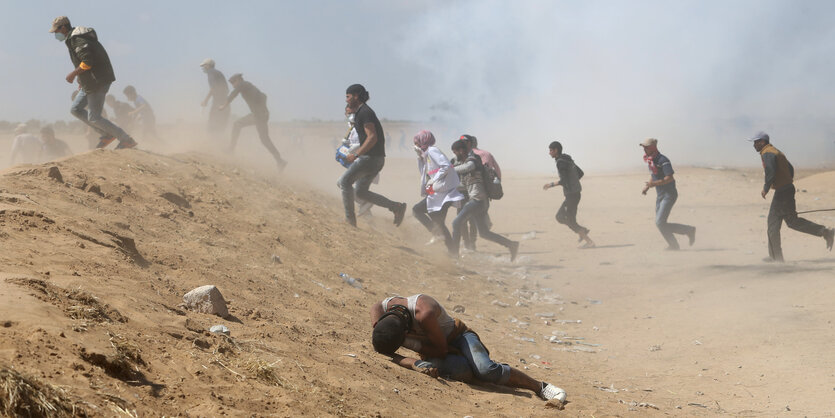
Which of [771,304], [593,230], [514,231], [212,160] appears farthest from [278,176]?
[771,304]

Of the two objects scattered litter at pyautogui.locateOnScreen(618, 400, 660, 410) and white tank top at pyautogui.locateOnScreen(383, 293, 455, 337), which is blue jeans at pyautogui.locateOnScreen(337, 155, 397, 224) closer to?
white tank top at pyautogui.locateOnScreen(383, 293, 455, 337)

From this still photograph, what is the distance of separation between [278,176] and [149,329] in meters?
11.2

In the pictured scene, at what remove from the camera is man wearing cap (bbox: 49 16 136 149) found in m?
9.78

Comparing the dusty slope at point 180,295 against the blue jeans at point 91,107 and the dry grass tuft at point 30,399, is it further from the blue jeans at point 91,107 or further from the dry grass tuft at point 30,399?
the blue jeans at point 91,107

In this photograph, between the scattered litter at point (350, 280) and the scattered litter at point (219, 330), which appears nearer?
the scattered litter at point (219, 330)

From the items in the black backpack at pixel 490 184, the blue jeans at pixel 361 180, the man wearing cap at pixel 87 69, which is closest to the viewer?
the man wearing cap at pixel 87 69

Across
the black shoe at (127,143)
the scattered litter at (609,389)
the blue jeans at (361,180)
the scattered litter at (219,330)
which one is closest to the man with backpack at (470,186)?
the blue jeans at (361,180)

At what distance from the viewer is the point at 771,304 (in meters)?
8.52

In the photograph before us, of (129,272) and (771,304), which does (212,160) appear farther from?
(771,304)

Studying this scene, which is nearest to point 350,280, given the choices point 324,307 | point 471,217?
point 324,307

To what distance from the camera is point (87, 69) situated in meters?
9.77

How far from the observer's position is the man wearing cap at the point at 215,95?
16094 millimetres

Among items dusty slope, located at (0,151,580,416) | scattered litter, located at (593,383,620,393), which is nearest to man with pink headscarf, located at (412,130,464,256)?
dusty slope, located at (0,151,580,416)

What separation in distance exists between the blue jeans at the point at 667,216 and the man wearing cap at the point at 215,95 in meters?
9.06
